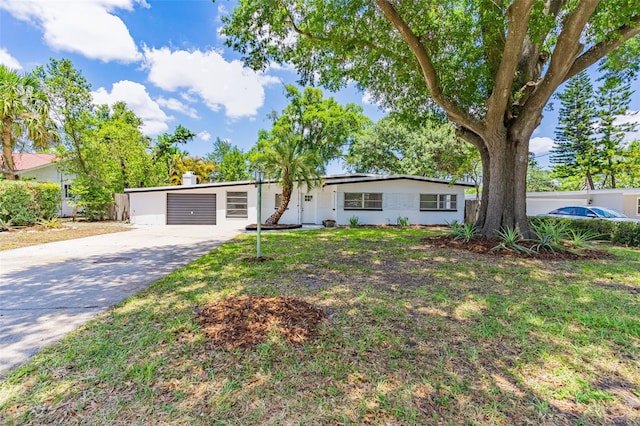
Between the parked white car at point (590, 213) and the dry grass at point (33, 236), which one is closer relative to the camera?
the dry grass at point (33, 236)

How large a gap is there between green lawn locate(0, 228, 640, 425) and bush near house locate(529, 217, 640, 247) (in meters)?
7.12

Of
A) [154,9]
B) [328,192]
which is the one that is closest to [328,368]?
[154,9]

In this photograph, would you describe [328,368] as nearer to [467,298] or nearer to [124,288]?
[467,298]

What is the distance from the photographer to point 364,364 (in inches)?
99.7

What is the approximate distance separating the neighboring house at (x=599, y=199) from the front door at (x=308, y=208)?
47.1 ft

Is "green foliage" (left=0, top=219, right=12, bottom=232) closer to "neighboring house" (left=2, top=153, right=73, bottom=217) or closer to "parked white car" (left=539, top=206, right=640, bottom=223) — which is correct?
"neighboring house" (left=2, top=153, right=73, bottom=217)

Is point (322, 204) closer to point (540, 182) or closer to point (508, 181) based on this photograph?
point (508, 181)

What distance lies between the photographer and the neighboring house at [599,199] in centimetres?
1738

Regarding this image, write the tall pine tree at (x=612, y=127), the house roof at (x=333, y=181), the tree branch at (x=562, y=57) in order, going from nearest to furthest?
the tree branch at (x=562, y=57), the house roof at (x=333, y=181), the tall pine tree at (x=612, y=127)

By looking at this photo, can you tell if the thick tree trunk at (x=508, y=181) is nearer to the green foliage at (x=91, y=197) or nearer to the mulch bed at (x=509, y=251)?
the mulch bed at (x=509, y=251)

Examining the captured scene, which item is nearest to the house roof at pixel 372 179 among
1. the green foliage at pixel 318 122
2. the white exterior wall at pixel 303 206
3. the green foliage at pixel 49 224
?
the white exterior wall at pixel 303 206

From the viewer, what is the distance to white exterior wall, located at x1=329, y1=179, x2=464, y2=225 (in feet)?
52.7

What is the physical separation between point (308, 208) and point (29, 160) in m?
20.9

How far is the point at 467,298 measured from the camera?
14.0ft
